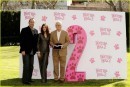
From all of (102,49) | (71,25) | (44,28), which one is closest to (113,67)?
(102,49)

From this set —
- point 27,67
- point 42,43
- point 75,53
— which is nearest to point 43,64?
point 27,67

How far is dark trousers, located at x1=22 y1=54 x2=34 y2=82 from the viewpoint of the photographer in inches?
431

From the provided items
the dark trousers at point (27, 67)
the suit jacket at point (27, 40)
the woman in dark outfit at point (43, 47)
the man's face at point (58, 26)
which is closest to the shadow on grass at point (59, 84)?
the dark trousers at point (27, 67)

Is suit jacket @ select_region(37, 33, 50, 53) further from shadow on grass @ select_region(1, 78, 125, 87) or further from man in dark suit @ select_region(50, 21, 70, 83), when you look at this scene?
shadow on grass @ select_region(1, 78, 125, 87)

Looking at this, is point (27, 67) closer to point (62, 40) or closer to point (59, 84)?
point (59, 84)

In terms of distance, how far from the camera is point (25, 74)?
11031 mm

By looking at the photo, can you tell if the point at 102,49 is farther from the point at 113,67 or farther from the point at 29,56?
the point at 29,56

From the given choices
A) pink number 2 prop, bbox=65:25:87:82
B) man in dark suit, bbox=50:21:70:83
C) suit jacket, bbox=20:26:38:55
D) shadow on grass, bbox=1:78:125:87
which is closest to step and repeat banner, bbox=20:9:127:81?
pink number 2 prop, bbox=65:25:87:82

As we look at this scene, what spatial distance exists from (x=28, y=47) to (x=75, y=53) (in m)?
1.59

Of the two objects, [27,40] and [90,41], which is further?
[90,41]

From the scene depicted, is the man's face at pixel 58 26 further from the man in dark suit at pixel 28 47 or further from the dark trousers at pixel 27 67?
the dark trousers at pixel 27 67

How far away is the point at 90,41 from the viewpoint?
11.9 m

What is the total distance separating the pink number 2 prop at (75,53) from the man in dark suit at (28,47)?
120 cm

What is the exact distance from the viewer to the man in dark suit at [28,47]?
10.8 m
